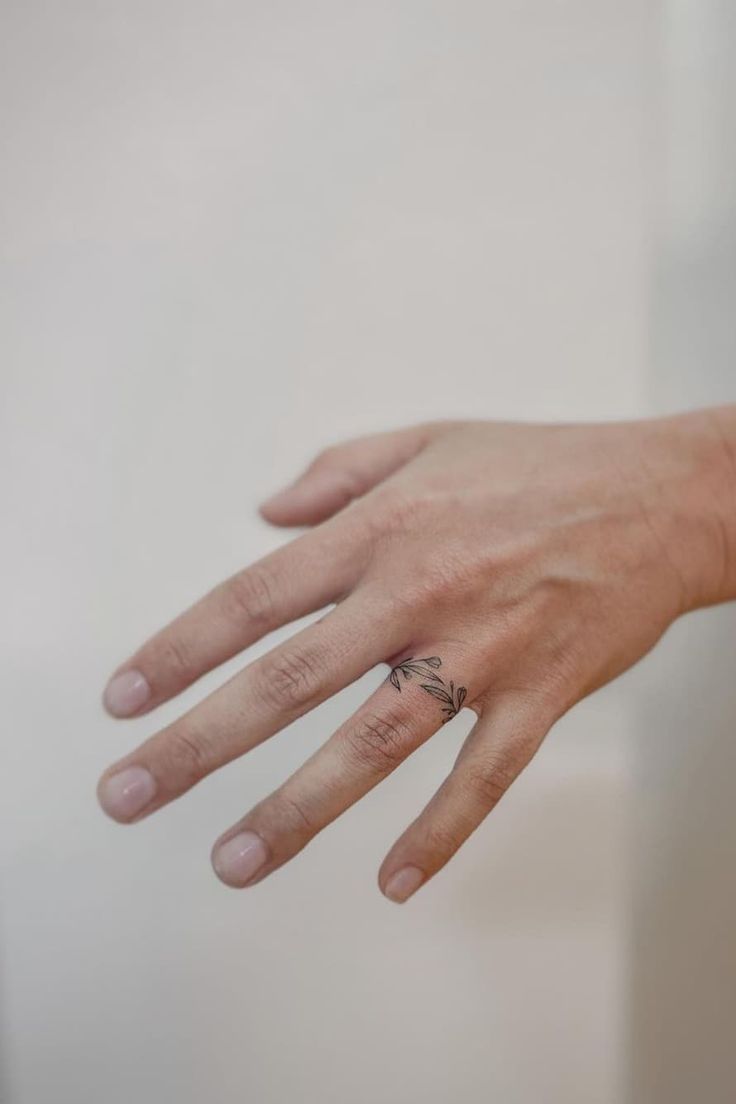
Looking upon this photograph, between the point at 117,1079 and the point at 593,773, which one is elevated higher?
the point at 593,773

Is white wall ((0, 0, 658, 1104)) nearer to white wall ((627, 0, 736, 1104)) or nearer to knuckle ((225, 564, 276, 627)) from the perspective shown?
white wall ((627, 0, 736, 1104))

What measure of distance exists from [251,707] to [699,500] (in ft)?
1.58

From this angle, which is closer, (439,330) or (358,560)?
(358,560)

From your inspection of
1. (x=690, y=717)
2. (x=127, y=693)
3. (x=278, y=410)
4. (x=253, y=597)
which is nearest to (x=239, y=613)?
(x=253, y=597)

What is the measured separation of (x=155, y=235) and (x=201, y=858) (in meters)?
0.83

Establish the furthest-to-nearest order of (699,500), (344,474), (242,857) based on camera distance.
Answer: (344,474)
(699,500)
(242,857)

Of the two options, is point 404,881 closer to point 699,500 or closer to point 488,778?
point 488,778

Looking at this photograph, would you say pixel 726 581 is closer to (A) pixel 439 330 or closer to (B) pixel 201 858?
(A) pixel 439 330

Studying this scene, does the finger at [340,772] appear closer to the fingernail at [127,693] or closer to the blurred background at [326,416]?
the fingernail at [127,693]

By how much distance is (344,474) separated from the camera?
3.21 feet

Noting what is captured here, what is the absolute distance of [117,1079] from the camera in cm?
113

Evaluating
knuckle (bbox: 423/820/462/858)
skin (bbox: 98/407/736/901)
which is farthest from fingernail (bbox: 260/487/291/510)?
knuckle (bbox: 423/820/462/858)

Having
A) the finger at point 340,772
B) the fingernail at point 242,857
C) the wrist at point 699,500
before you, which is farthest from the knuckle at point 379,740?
the wrist at point 699,500

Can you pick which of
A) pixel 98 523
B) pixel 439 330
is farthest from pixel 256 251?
pixel 98 523
